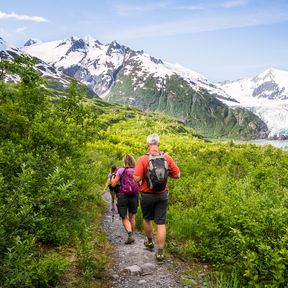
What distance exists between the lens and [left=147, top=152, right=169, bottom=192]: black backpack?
8.85 meters

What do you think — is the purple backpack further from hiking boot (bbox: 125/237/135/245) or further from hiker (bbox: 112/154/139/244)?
hiking boot (bbox: 125/237/135/245)

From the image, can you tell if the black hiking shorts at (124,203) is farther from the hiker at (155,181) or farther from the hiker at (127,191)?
the hiker at (155,181)

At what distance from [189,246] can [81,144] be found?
4.13m

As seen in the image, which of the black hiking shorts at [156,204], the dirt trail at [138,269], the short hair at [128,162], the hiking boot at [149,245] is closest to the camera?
the dirt trail at [138,269]

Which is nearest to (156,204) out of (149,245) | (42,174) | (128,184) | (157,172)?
(157,172)

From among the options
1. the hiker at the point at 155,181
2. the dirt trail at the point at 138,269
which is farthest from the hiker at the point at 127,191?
the hiker at the point at 155,181

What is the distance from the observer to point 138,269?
8.93m

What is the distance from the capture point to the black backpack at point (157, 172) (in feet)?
29.0

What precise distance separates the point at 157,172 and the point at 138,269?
7.90 ft

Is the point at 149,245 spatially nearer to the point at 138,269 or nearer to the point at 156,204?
the point at 138,269

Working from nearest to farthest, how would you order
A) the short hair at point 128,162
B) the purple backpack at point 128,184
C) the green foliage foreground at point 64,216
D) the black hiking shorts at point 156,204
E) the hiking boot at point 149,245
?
the green foliage foreground at point 64,216
the black hiking shorts at point 156,204
the hiking boot at point 149,245
the purple backpack at point 128,184
the short hair at point 128,162

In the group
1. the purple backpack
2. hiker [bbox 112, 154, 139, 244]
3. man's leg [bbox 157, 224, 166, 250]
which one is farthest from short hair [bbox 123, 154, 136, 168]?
man's leg [bbox 157, 224, 166, 250]

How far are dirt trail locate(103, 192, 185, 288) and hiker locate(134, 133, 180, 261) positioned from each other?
0.38 meters

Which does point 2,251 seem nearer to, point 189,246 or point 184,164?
point 189,246
